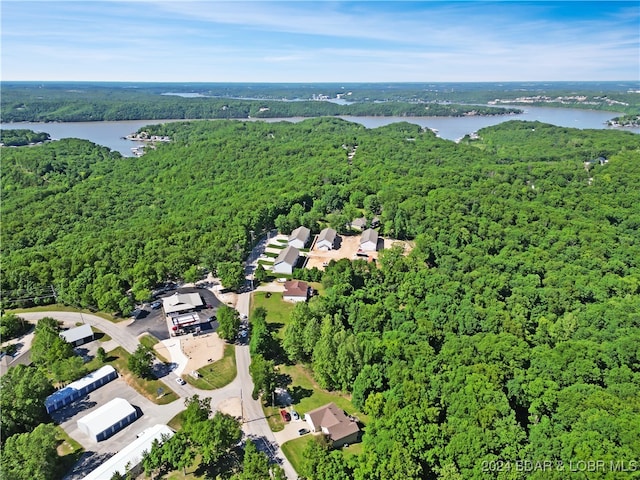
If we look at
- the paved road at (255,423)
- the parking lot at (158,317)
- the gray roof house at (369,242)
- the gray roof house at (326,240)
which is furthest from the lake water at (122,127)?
the paved road at (255,423)

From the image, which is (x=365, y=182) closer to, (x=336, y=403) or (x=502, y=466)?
(x=336, y=403)

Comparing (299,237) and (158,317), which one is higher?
(299,237)

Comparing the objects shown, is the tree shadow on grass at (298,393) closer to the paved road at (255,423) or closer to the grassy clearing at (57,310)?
the paved road at (255,423)

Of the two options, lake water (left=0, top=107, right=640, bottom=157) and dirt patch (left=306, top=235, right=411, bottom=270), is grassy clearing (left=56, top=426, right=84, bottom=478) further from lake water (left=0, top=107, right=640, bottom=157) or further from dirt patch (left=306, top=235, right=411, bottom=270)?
lake water (left=0, top=107, right=640, bottom=157)

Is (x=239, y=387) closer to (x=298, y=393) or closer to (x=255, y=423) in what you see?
(x=255, y=423)

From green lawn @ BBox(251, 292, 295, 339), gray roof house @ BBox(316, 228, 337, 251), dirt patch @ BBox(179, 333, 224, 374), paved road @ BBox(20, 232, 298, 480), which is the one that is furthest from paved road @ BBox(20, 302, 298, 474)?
gray roof house @ BBox(316, 228, 337, 251)

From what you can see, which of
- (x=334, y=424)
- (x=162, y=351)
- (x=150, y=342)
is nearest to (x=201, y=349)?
(x=162, y=351)

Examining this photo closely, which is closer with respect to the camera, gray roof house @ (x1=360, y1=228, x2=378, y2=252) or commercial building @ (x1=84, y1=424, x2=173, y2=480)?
commercial building @ (x1=84, y1=424, x2=173, y2=480)
